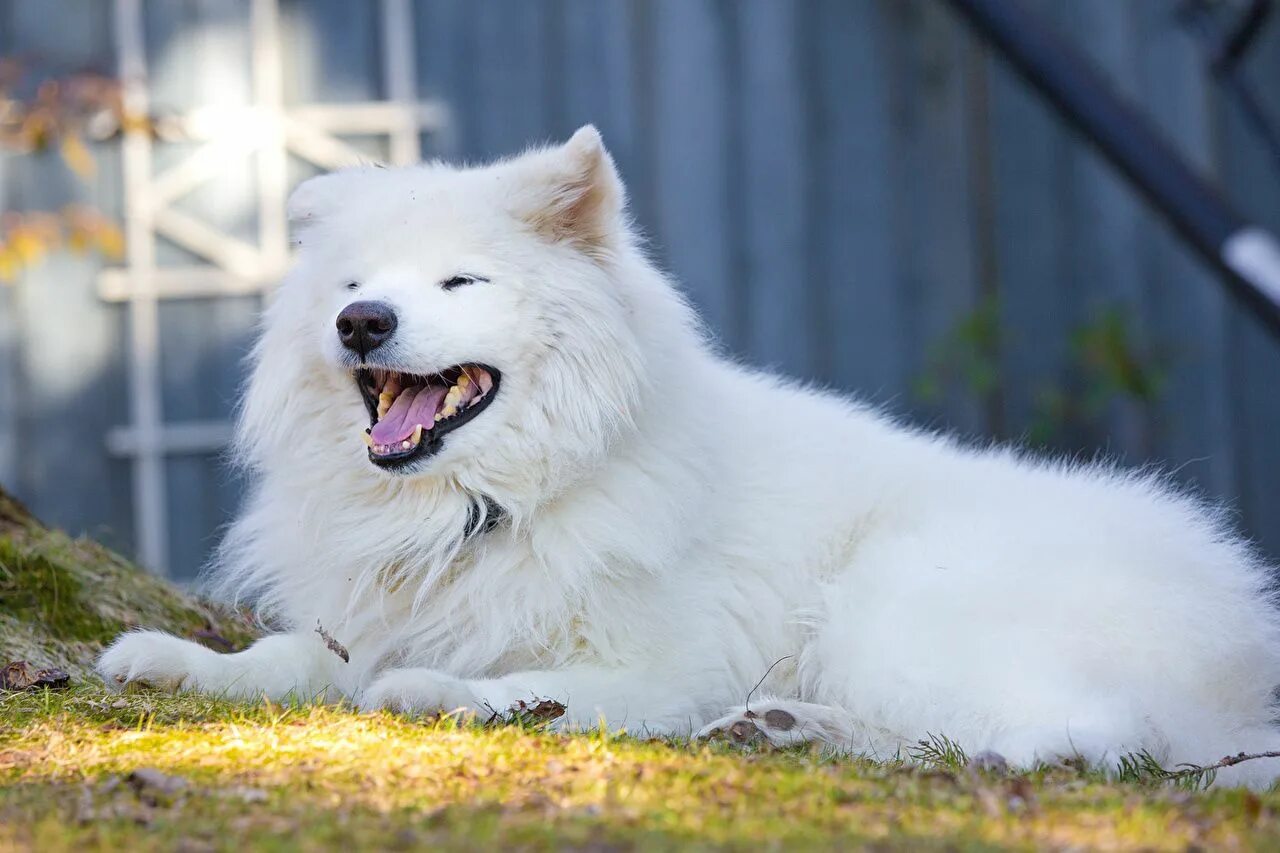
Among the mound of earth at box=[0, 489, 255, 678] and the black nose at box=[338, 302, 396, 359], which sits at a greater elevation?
the black nose at box=[338, 302, 396, 359]

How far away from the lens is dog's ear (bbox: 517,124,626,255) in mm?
3850

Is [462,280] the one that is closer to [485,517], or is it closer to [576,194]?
[576,194]

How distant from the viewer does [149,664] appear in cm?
365

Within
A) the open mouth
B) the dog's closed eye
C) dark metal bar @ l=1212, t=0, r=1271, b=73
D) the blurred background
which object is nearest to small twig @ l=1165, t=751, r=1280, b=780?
the open mouth

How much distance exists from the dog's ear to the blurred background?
426 centimetres

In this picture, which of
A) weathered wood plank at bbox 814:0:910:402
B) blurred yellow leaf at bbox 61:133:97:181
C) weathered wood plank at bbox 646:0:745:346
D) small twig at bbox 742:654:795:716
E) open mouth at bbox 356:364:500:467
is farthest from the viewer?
weathered wood plank at bbox 814:0:910:402

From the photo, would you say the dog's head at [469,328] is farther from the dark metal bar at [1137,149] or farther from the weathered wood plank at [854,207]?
the weathered wood plank at [854,207]

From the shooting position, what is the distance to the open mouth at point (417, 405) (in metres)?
3.78

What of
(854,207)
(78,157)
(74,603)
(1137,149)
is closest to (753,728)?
(74,603)

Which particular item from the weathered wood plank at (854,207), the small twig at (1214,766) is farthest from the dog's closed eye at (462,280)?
the weathered wood plank at (854,207)

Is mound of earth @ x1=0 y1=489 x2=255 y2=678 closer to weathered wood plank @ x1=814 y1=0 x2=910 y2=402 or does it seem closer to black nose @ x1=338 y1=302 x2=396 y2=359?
black nose @ x1=338 y1=302 x2=396 y2=359

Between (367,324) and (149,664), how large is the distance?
1026mm

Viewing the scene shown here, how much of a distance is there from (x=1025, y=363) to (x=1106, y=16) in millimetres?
2073

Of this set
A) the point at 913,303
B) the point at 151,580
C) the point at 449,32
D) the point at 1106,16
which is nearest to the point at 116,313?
the point at 449,32
